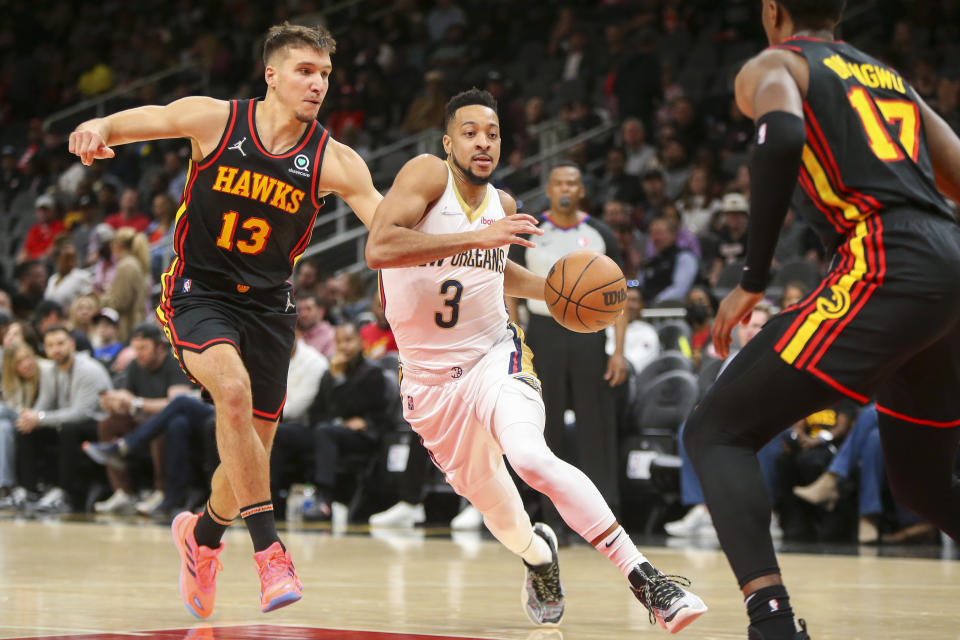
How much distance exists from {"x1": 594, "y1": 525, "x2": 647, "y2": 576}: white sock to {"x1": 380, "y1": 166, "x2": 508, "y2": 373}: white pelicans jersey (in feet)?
2.96

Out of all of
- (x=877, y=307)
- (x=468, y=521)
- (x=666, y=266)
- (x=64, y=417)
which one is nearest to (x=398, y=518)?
(x=468, y=521)

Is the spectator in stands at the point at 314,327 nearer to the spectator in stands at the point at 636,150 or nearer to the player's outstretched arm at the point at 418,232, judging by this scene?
the spectator in stands at the point at 636,150

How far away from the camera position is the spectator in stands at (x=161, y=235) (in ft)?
49.9

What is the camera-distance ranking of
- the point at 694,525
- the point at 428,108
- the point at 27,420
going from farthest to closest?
the point at 428,108 < the point at 27,420 < the point at 694,525

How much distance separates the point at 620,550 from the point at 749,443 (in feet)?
3.94

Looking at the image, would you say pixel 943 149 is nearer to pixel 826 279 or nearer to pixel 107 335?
pixel 826 279

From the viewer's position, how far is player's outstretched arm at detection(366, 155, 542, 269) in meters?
4.50

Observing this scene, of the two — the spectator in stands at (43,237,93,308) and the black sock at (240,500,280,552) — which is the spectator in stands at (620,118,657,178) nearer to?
the spectator in stands at (43,237,93,308)

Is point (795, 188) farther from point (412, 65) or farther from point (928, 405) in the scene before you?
point (412, 65)

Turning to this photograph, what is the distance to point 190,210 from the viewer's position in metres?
5.16

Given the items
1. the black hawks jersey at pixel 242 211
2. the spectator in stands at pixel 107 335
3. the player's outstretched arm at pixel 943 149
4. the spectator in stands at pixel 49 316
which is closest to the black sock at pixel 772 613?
the player's outstretched arm at pixel 943 149

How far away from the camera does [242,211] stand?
16.8 ft

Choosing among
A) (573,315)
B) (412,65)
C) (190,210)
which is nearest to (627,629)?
(573,315)

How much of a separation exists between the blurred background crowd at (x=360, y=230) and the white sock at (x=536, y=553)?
144 inches
